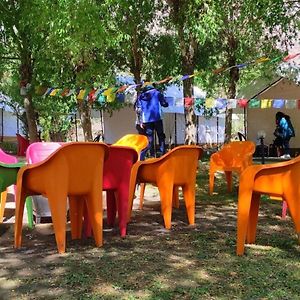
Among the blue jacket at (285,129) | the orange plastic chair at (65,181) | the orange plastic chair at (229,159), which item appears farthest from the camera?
the blue jacket at (285,129)

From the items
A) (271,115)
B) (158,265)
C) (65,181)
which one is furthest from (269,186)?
(271,115)

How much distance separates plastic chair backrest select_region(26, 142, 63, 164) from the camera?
16.6 ft

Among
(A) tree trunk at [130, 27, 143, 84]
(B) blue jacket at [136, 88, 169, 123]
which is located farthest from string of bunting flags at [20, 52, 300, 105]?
(A) tree trunk at [130, 27, 143, 84]

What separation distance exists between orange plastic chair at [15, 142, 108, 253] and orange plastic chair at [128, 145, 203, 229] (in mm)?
760

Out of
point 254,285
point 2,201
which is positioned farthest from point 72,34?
point 254,285

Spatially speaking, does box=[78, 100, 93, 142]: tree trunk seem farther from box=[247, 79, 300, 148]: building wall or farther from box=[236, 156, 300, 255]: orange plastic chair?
box=[236, 156, 300, 255]: orange plastic chair

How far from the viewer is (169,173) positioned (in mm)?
4668

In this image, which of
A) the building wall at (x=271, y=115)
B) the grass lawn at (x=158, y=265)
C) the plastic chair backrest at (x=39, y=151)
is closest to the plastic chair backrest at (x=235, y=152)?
the grass lawn at (x=158, y=265)

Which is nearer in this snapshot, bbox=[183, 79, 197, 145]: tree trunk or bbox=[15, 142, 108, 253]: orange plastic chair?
bbox=[15, 142, 108, 253]: orange plastic chair

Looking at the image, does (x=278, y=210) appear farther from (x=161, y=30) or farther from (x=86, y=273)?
(x=161, y=30)

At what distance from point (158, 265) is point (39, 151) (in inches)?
85.9

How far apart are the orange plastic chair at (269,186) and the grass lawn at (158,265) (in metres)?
0.27

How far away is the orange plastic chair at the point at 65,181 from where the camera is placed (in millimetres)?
3781

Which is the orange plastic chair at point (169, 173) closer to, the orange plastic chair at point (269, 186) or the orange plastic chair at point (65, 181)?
the orange plastic chair at point (65, 181)
